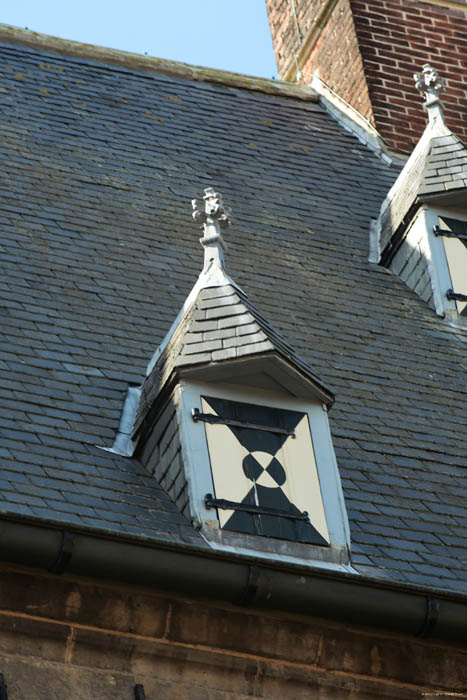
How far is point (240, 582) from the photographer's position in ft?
24.1

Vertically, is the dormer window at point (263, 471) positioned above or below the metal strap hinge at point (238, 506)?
above

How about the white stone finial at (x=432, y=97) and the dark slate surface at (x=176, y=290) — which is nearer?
the dark slate surface at (x=176, y=290)

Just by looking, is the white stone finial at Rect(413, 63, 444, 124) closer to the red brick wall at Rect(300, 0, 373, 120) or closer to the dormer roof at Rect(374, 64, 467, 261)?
the dormer roof at Rect(374, 64, 467, 261)

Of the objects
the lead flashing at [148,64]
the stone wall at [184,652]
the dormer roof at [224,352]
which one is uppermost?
the lead flashing at [148,64]

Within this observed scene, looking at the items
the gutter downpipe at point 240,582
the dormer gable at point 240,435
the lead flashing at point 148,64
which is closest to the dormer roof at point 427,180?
the lead flashing at point 148,64

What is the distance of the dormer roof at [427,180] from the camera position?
11844 mm

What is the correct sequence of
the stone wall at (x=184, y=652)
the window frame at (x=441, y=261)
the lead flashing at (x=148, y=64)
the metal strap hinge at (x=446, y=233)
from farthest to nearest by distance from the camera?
the lead flashing at (x=148, y=64) < the metal strap hinge at (x=446, y=233) < the window frame at (x=441, y=261) < the stone wall at (x=184, y=652)

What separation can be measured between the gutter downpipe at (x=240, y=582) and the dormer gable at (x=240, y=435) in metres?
0.27

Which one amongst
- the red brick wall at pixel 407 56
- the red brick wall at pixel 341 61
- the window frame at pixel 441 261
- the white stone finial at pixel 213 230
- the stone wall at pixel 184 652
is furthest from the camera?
the red brick wall at pixel 341 61

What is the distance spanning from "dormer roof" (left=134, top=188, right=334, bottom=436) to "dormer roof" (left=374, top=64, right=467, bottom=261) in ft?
11.5

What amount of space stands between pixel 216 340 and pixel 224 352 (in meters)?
0.12

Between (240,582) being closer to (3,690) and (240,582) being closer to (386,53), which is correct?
(3,690)

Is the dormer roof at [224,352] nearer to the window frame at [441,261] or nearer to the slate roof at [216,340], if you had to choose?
the slate roof at [216,340]

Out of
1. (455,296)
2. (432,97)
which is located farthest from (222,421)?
(432,97)
